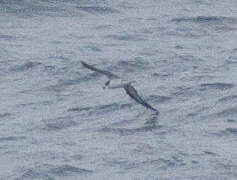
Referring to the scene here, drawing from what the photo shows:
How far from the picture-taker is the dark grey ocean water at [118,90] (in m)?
17.7

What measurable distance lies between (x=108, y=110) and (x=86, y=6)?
10.7m

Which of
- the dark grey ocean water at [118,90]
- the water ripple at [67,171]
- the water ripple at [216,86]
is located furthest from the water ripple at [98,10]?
the water ripple at [67,171]

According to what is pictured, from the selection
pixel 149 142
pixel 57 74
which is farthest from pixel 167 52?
pixel 149 142

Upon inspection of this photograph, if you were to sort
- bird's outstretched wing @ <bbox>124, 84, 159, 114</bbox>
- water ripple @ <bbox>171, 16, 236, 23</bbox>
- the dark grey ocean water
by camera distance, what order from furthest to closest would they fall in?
water ripple @ <bbox>171, 16, 236, 23</bbox>
bird's outstretched wing @ <bbox>124, 84, 159, 114</bbox>
the dark grey ocean water

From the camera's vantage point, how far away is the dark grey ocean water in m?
17.7

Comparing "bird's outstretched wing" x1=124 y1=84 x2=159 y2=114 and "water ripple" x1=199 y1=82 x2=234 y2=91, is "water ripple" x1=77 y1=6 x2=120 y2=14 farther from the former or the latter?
"bird's outstretched wing" x1=124 y1=84 x2=159 y2=114

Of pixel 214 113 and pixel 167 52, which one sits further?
pixel 167 52

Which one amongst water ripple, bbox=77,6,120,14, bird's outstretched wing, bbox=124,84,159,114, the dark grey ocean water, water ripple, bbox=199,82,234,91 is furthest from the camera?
water ripple, bbox=77,6,120,14

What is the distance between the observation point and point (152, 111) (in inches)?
818

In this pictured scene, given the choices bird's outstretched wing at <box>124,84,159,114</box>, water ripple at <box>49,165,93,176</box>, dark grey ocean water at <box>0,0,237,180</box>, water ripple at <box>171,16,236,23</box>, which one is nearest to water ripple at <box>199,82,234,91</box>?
dark grey ocean water at <box>0,0,237,180</box>

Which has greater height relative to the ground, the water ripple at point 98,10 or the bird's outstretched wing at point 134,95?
the bird's outstretched wing at point 134,95

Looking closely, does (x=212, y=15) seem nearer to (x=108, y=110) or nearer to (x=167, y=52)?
(x=167, y=52)

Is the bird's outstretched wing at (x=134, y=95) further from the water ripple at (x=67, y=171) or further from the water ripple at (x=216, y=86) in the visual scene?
the water ripple at (x=216, y=86)

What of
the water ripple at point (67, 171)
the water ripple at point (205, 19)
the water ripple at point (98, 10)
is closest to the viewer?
the water ripple at point (67, 171)
